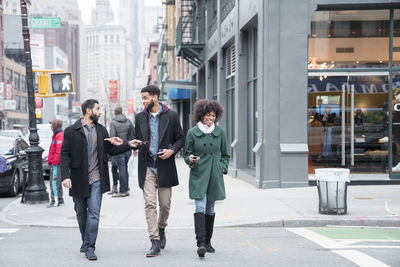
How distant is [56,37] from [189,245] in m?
163

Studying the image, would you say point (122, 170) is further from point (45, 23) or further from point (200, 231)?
point (200, 231)

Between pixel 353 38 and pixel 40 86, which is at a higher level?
pixel 353 38

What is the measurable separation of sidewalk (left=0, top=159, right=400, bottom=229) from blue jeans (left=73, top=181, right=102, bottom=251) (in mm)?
2277

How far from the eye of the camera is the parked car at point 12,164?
1275 centimetres

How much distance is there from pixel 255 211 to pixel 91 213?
4.03 m

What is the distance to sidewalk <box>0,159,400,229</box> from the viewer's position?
841 centimetres

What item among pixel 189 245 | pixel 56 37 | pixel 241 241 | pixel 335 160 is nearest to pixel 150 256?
pixel 189 245

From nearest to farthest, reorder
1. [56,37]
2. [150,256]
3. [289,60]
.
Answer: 1. [150,256]
2. [289,60]
3. [56,37]

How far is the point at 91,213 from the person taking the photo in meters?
6.19

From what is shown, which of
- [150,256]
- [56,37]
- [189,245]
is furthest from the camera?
[56,37]

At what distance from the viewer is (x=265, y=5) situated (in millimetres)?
12438

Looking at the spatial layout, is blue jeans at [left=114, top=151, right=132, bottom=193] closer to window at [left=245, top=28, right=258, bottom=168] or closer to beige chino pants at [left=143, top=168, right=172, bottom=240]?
window at [left=245, top=28, right=258, bottom=168]

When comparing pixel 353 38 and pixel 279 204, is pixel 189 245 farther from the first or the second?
pixel 353 38

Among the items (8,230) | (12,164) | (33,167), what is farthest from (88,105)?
(12,164)
